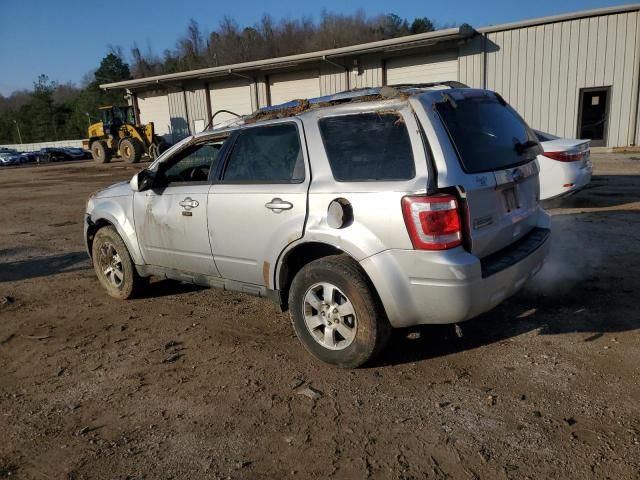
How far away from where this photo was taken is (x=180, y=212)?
451 cm

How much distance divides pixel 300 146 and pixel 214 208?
3.17ft

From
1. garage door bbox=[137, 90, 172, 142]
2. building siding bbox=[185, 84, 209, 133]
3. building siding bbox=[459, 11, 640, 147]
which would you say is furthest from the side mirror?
garage door bbox=[137, 90, 172, 142]

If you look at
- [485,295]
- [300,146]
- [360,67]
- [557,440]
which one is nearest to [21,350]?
[300,146]

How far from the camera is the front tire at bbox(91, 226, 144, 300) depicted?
17.1ft

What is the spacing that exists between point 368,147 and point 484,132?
33.7 inches

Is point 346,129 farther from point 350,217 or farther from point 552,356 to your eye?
point 552,356

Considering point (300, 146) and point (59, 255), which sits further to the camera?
point (59, 255)

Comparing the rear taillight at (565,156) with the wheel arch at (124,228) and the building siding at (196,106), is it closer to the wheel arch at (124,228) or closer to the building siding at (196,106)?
the wheel arch at (124,228)

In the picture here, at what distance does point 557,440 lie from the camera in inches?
107

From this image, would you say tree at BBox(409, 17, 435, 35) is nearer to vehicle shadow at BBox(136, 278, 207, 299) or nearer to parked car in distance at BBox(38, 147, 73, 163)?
parked car in distance at BBox(38, 147, 73, 163)

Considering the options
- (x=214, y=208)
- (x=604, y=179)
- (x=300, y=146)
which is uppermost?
(x=300, y=146)

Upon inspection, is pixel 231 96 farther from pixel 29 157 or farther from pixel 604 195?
pixel 29 157

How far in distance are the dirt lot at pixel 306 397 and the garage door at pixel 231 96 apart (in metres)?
25.6

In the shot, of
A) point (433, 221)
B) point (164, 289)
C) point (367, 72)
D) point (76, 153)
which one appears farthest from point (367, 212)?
point (76, 153)
